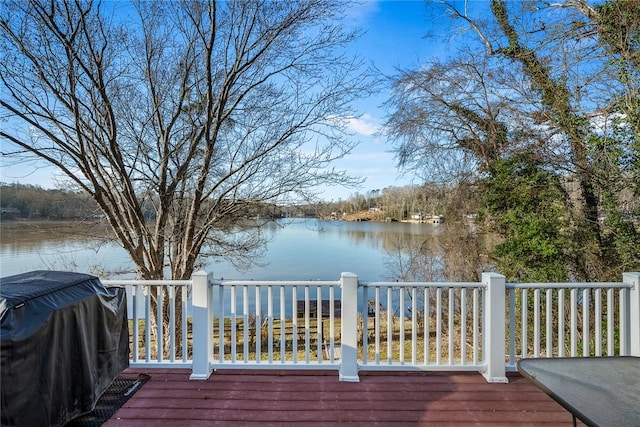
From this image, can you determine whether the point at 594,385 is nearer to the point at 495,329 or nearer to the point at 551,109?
the point at 495,329

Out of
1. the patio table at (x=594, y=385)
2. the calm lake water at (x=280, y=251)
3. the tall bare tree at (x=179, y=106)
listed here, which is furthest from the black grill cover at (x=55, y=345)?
the tall bare tree at (x=179, y=106)

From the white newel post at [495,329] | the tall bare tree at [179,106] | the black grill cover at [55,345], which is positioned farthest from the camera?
the tall bare tree at [179,106]

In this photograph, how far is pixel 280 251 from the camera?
998 cm

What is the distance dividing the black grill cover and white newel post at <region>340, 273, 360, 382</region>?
177 cm

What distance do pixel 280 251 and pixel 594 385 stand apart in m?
Result: 8.73

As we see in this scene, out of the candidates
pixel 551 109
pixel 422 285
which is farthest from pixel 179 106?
pixel 551 109

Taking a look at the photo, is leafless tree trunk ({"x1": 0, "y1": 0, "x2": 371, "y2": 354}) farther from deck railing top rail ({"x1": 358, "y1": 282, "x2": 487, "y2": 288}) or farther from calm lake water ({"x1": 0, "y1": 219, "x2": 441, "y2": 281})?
deck railing top rail ({"x1": 358, "y1": 282, "x2": 487, "y2": 288})

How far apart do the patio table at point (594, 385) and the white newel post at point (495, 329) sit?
983mm

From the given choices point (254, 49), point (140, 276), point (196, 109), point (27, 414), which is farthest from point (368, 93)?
point (27, 414)

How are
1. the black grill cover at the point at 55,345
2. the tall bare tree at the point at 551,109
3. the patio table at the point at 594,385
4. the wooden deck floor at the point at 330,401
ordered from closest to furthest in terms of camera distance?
the patio table at the point at 594,385 → the black grill cover at the point at 55,345 → the wooden deck floor at the point at 330,401 → the tall bare tree at the point at 551,109

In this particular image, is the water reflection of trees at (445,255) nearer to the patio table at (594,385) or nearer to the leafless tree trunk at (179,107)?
the leafless tree trunk at (179,107)

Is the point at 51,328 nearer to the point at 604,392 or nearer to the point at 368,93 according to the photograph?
the point at 604,392

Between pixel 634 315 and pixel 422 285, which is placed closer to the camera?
pixel 422 285

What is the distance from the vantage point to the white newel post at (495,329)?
9.50 feet
